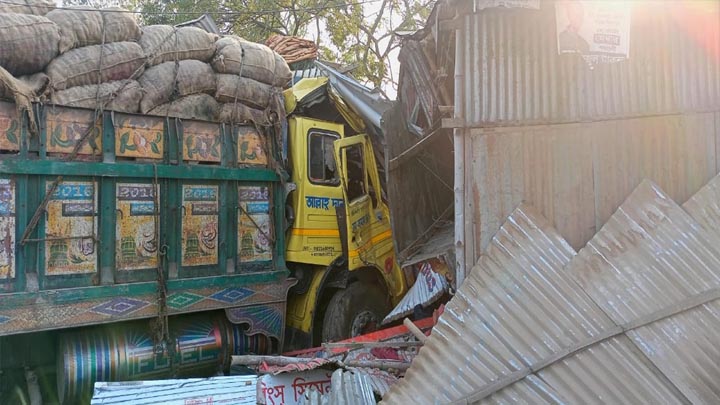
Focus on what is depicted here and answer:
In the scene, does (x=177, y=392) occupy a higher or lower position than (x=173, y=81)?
lower

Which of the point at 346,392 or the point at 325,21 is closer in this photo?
the point at 346,392

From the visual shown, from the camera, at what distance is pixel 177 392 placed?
374cm

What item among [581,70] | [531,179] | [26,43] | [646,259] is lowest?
[646,259]

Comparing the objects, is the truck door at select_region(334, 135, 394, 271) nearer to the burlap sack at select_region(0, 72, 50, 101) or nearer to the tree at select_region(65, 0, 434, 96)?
the burlap sack at select_region(0, 72, 50, 101)

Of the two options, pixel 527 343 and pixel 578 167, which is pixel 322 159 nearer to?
pixel 578 167

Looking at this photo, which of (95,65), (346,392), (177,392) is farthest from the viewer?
(95,65)

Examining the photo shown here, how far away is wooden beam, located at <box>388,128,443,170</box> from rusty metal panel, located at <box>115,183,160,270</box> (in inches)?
78.3

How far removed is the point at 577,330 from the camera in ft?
8.72

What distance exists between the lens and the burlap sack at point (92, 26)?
4133 millimetres

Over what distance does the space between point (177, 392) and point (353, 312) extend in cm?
209

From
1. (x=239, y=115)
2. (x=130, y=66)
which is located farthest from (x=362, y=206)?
(x=130, y=66)

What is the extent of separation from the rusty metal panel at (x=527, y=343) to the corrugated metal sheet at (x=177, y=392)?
56.7 inches

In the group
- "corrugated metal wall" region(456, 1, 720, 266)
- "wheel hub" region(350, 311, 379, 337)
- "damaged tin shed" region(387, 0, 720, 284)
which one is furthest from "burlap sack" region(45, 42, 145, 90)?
"wheel hub" region(350, 311, 379, 337)

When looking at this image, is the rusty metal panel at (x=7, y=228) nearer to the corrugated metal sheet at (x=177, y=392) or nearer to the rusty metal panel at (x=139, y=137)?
the rusty metal panel at (x=139, y=137)
